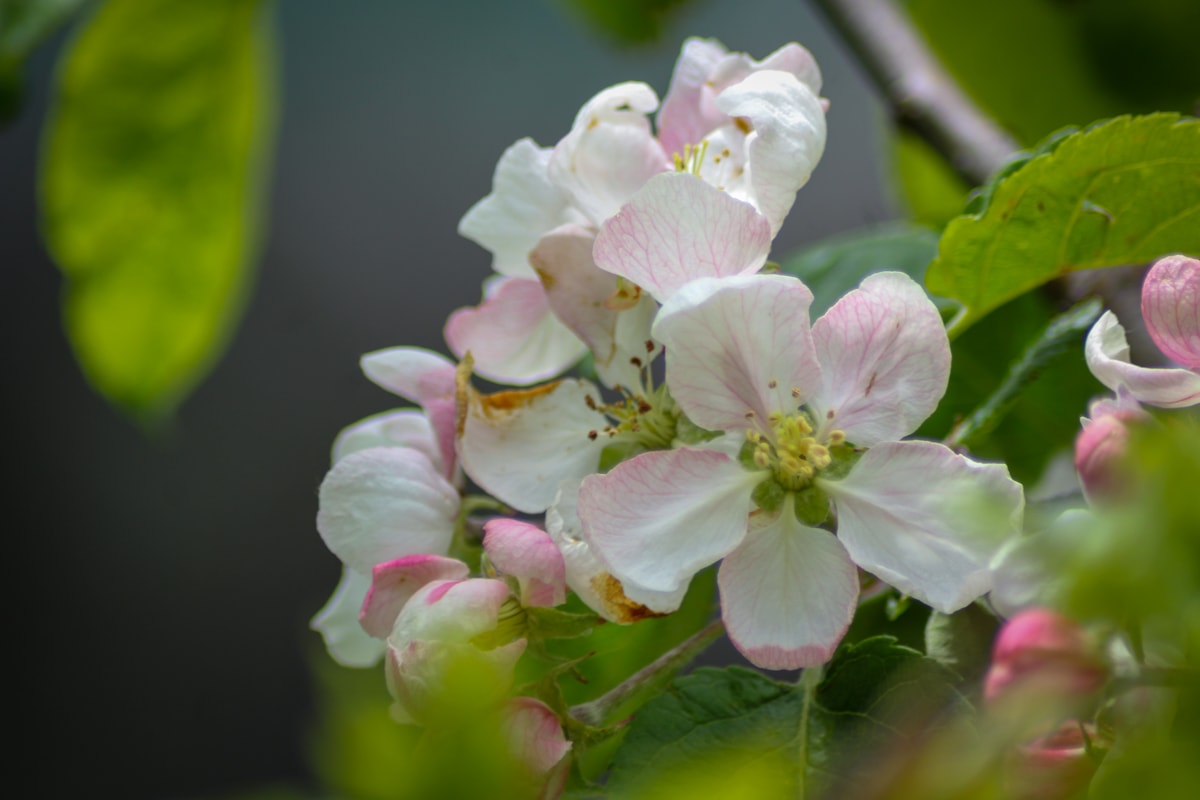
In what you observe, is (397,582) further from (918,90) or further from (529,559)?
(918,90)

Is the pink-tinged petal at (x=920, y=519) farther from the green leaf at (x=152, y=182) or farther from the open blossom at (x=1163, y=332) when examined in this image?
the green leaf at (x=152, y=182)

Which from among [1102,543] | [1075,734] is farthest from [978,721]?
[1102,543]

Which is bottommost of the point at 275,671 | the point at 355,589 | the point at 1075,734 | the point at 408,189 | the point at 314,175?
the point at 275,671

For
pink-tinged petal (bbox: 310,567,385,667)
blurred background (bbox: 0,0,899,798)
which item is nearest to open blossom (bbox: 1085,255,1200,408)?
pink-tinged petal (bbox: 310,567,385,667)

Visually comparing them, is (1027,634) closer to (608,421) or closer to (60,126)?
(608,421)

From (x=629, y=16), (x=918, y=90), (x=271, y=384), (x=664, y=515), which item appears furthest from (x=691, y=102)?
(x=271, y=384)
